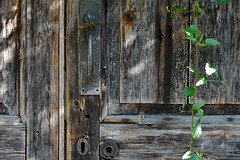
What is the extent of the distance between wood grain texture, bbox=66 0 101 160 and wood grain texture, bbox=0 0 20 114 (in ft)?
1.04

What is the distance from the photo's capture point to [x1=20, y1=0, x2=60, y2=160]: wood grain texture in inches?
52.4

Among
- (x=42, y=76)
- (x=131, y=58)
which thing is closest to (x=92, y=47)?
(x=131, y=58)

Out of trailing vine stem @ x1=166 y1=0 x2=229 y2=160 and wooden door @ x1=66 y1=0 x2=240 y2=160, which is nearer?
trailing vine stem @ x1=166 y1=0 x2=229 y2=160

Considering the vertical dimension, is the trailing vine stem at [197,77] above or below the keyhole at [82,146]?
above

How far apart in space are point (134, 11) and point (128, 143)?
73cm

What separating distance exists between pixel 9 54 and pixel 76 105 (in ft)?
1.64

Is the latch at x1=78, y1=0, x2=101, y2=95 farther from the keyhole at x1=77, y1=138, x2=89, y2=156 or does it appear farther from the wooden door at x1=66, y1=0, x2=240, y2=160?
the keyhole at x1=77, y1=138, x2=89, y2=156

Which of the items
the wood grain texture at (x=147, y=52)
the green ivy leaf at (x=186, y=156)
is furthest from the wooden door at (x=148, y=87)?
the green ivy leaf at (x=186, y=156)

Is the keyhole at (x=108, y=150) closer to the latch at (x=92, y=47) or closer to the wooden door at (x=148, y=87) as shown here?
the wooden door at (x=148, y=87)

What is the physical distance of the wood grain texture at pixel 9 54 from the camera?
4.54 feet

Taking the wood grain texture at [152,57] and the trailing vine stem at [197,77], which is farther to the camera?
the wood grain texture at [152,57]

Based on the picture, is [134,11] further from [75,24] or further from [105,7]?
[75,24]

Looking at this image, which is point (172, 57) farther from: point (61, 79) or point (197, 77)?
point (61, 79)

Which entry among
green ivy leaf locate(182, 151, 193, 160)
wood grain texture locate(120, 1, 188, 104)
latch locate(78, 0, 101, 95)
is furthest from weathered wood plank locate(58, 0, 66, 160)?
green ivy leaf locate(182, 151, 193, 160)
